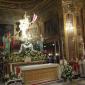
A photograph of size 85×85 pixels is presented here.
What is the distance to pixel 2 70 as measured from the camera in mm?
8672

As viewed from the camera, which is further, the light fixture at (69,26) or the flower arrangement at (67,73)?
the light fixture at (69,26)

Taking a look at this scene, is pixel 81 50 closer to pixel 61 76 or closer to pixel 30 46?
pixel 61 76

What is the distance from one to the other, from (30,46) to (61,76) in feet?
6.93

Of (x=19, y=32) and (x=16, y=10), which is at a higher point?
(x=16, y=10)

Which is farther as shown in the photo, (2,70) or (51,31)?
(51,31)

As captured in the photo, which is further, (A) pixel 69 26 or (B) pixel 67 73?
(A) pixel 69 26

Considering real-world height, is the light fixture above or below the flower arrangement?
above

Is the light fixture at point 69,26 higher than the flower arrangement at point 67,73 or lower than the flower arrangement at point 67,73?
higher

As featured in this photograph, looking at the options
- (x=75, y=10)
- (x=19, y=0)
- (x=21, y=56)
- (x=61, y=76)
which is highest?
(x=19, y=0)

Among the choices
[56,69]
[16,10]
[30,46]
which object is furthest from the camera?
[16,10]

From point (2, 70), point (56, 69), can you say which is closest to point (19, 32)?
point (2, 70)

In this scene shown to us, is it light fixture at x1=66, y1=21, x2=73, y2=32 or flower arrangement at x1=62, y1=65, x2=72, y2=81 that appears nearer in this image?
flower arrangement at x1=62, y1=65, x2=72, y2=81

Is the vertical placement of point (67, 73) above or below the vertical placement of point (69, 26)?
below

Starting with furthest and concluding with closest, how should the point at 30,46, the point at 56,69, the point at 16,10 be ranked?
the point at 16,10 < the point at 30,46 < the point at 56,69
